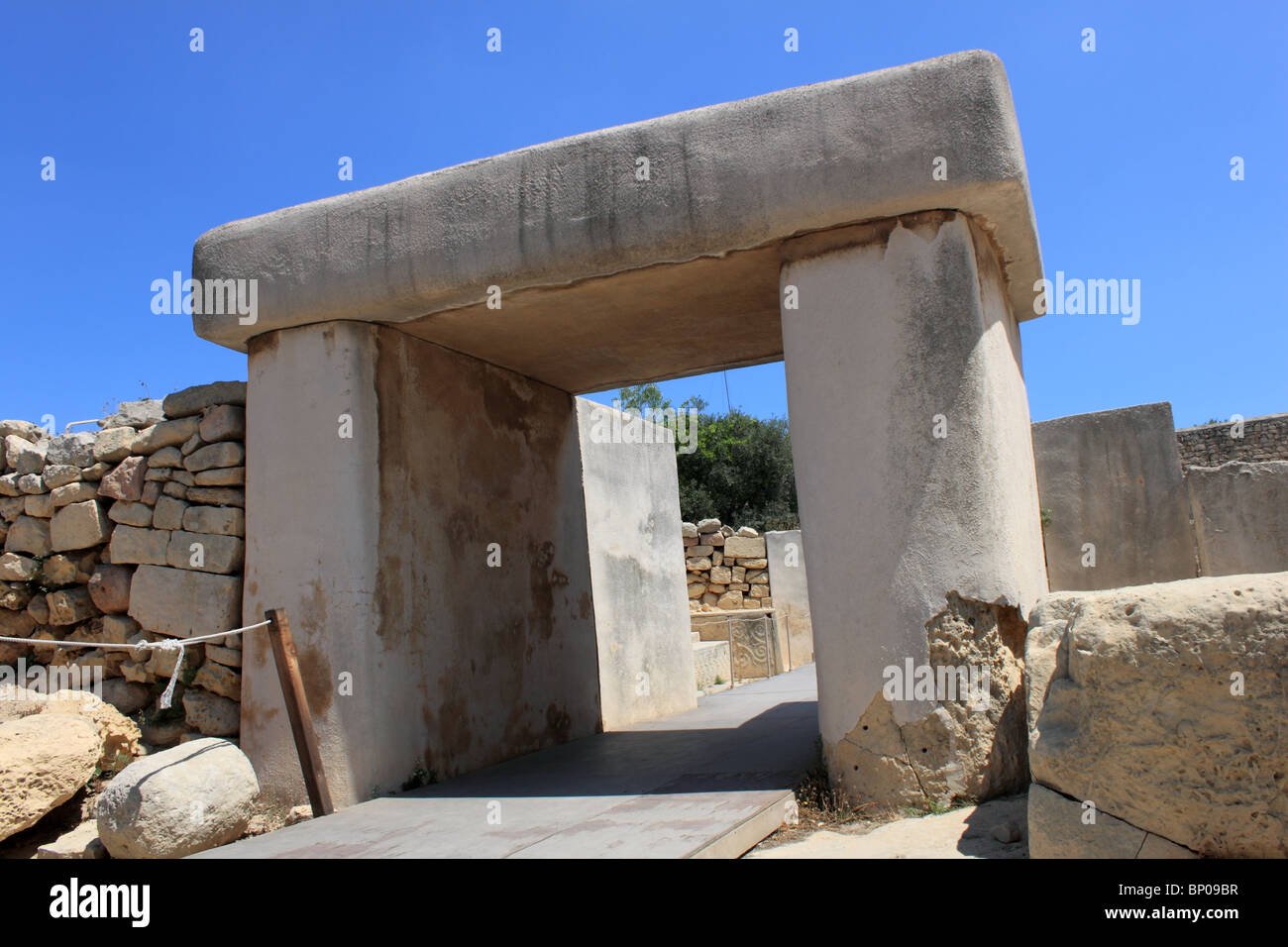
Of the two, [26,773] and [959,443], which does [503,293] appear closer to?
[959,443]

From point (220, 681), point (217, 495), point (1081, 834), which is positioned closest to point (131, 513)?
point (217, 495)

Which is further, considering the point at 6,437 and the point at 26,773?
the point at 6,437

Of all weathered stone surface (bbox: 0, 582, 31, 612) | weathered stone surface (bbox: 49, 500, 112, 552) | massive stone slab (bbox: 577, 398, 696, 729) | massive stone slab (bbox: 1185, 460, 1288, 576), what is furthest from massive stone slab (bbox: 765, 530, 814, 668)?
weathered stone surface (bbox: 0, 582, 31, 612)

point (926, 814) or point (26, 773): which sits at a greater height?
point (26, 773)

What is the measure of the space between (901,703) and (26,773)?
4554 mm

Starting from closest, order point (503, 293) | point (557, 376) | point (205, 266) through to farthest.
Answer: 1. point (503, 293)
2. point (205, 266)
3. point (557, 376)

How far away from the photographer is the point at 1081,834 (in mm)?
3475

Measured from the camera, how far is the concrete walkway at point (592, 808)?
169 inches

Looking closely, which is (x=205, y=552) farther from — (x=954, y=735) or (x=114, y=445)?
(x=954, y=735)

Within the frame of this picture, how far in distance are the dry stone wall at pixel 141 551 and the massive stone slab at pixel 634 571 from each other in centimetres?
345

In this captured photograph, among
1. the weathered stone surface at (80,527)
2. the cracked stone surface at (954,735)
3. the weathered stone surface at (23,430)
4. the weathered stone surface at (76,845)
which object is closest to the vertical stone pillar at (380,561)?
the weathered stone surface at (76,845)

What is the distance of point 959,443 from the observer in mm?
4797
